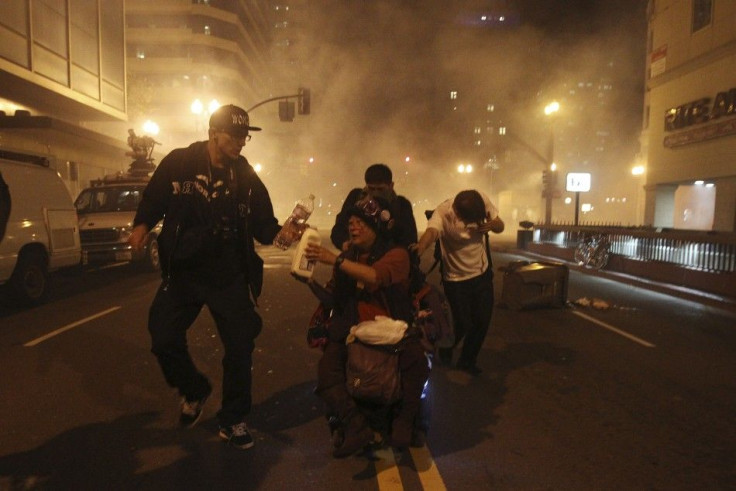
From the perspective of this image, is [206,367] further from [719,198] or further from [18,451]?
[719,198]

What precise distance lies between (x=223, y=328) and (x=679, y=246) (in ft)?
37.2

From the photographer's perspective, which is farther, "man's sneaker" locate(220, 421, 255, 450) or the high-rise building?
the high-rise building

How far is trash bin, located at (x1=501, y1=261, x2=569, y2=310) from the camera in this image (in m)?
8.20

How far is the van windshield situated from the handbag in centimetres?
1133

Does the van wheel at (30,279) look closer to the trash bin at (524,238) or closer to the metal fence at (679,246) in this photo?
the metal fence at (679,246)

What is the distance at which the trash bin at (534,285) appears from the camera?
820 cm

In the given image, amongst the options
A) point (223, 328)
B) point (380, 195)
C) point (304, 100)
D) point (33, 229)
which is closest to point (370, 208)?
point (380, 195)

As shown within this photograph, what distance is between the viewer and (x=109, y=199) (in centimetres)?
1300

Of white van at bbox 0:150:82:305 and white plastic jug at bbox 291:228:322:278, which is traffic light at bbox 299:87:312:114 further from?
white plastic jug at bbox 291:228:322:278

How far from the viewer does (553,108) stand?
20938mm

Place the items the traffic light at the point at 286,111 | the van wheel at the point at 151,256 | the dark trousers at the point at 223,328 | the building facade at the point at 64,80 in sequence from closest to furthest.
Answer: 1. the dark trousers at the point at 223,328
2. the van wheel at the point at 151,256
3. the building facade at the point at 64,80
4. the traffic light at the point at 286,111

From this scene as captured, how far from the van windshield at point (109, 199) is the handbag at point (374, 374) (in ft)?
37.2

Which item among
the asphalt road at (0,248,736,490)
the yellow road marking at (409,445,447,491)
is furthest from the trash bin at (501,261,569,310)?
the yellow road marking at (409,445,447,491)

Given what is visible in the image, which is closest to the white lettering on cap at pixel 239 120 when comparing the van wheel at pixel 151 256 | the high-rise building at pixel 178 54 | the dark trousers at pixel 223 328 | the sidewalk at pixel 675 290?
the dark trousers at pixel 223 328
